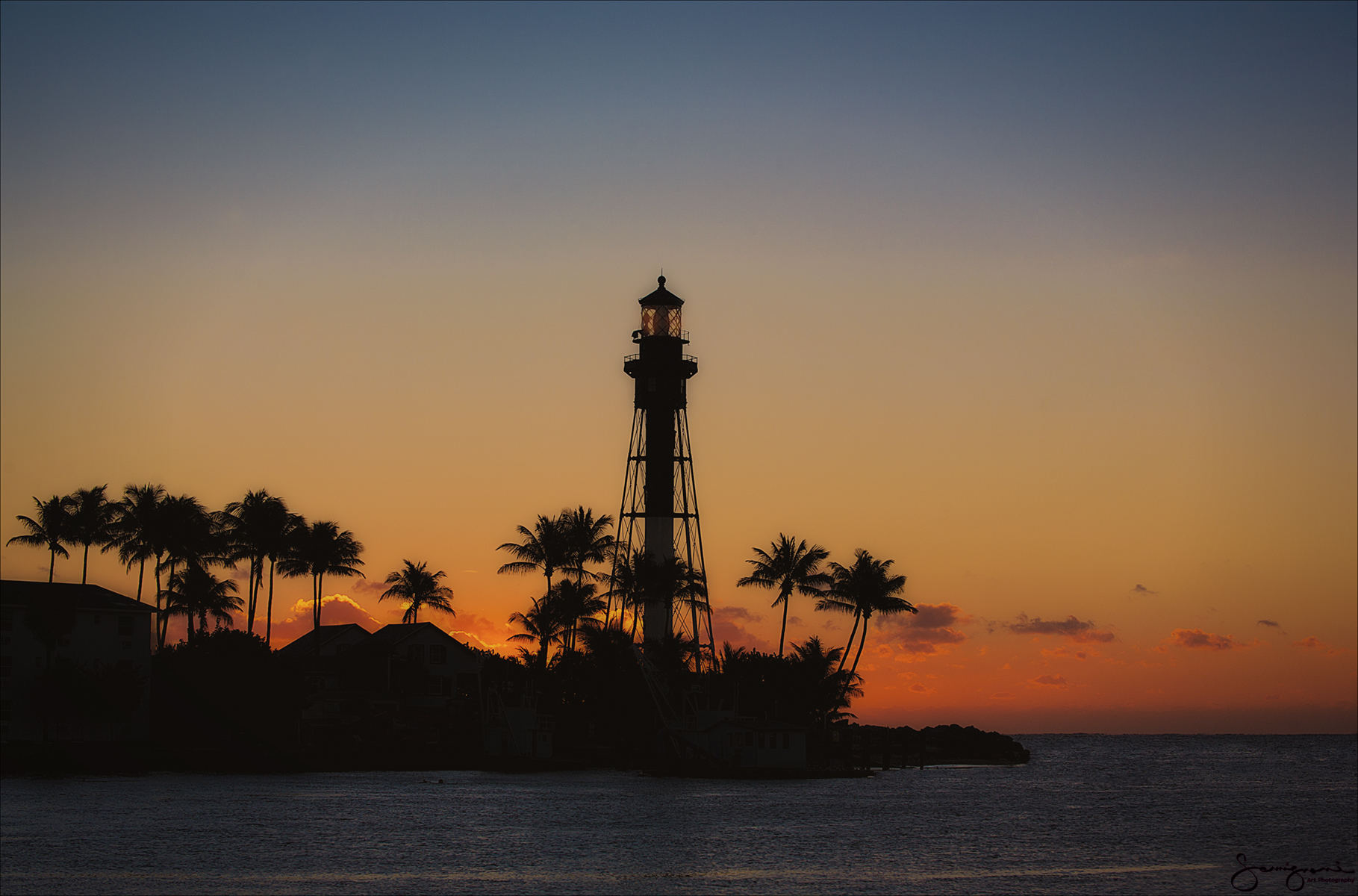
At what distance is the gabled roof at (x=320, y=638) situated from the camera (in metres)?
114

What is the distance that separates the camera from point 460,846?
48.3 m

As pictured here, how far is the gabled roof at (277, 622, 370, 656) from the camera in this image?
114 metres

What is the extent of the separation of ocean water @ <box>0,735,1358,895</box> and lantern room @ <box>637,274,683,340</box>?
30591mm

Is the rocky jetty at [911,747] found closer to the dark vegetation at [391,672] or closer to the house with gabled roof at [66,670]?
the dark vegetation at [391,672]

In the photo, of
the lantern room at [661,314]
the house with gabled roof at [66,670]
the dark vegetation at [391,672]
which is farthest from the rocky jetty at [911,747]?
the house with gabled roof at [66,670]

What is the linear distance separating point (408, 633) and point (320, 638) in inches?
430

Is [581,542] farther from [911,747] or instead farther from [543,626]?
[911,747]

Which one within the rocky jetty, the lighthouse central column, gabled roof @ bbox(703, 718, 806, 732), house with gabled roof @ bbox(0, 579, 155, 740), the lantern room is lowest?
the rocky jetty

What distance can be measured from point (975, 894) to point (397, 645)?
71.7 meters

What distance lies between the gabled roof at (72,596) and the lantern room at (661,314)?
38063 millimetres

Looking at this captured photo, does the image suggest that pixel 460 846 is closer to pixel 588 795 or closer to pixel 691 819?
pixel 691 819

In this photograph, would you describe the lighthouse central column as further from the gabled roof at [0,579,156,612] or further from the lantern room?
the gabled roof at [0,579,156,612]

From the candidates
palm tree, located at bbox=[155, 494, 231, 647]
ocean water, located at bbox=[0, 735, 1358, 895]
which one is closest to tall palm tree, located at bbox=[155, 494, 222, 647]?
palm tree, located at bbox=[155, 494, 231, 647]

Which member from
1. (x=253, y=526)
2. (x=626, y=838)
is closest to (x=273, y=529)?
(x=253, y=526)
